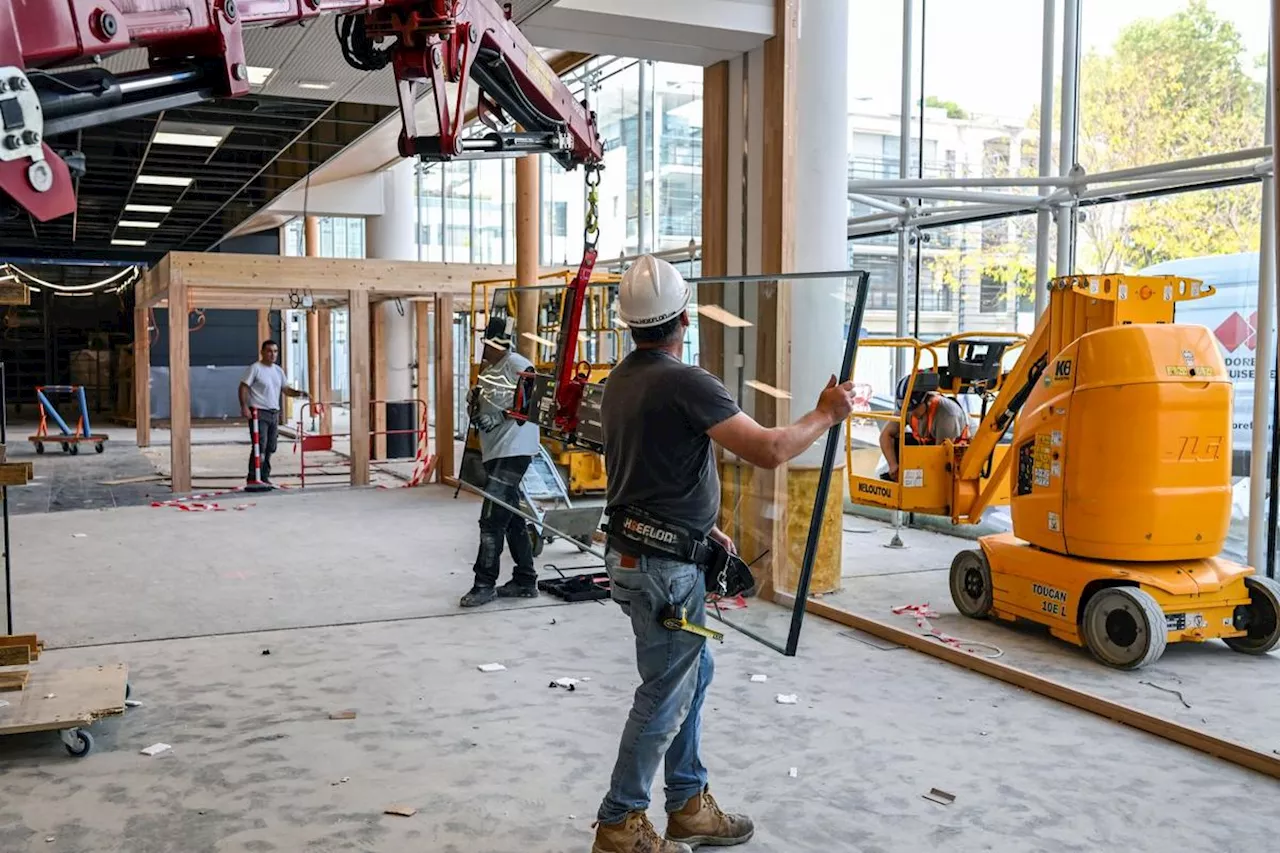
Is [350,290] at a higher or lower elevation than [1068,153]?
lower

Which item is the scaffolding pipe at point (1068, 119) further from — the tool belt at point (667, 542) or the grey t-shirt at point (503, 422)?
the tool belt at point (667, 542)

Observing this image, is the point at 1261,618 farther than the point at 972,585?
No

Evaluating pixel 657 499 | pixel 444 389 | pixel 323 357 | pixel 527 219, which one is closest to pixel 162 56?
Result: pixel 657 499

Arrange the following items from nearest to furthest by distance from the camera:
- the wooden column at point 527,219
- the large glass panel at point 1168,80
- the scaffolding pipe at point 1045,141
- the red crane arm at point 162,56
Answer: the red crane arm at point 162,56, the large glass panel at point 1168,80, the scaffolding pipe at point 1045,141, the wooden column at point 527,219

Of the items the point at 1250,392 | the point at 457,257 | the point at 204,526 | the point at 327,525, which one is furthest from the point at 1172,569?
the point at 457,257

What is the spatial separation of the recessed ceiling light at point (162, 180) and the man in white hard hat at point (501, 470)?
8127 mm

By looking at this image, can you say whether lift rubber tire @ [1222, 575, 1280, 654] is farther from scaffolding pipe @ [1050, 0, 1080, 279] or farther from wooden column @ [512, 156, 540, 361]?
wooden column @ [512, 156, 540, 361]

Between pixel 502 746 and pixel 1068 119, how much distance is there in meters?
6.76

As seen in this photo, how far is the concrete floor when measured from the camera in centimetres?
404

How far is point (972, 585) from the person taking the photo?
285 inches

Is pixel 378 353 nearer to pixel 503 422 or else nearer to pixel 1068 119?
pixel 503 422

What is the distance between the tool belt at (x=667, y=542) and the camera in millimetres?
3566

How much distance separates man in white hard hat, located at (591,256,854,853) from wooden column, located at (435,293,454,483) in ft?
34.8

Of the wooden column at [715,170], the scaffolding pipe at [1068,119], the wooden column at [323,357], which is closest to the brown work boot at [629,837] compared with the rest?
the wooden column at [715,170]
